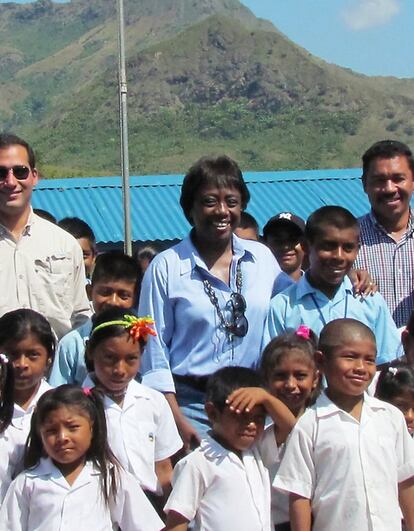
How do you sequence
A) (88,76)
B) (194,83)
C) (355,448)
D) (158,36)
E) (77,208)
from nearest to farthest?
(355,448), (77,208), (194,83), (88,76), (158,36)

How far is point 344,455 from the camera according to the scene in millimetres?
3877

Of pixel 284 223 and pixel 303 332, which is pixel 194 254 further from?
pixel 284 223

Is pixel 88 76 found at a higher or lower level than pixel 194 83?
higher

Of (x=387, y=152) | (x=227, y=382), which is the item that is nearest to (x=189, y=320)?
(x=227, y=382)

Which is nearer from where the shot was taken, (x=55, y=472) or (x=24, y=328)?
(x=55, y=472)

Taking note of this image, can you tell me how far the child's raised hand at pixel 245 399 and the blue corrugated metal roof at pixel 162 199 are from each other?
509 inches

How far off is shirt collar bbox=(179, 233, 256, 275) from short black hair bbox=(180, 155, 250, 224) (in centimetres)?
17

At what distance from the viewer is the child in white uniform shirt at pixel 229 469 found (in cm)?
385

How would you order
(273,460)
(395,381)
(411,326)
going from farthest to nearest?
(411,326)
(395,381)
(273,460)

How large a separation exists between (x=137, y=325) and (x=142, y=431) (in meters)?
0.45

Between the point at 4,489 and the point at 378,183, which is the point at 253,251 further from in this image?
the point at 4,489

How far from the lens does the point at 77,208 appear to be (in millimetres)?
17297

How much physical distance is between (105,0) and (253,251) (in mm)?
149433

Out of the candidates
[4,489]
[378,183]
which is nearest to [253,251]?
[378,183]
